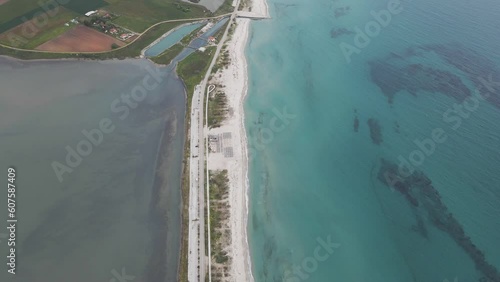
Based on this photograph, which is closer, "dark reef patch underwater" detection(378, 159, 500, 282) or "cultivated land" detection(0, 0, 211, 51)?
"dark reef patch underwater" detection(378, 159, 500, 282)

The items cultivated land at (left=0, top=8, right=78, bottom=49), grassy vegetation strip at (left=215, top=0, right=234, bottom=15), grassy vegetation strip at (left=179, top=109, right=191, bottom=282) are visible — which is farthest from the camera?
grassy vegetation strip at (left=215, top=0, right=234, bottom=15)

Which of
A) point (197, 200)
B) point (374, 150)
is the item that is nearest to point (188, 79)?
point (197, 200)

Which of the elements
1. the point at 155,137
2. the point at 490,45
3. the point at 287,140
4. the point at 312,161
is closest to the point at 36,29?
the point at 155,137

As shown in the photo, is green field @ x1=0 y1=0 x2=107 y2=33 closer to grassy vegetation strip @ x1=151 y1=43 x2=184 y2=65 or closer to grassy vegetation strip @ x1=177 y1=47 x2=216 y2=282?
grassy vegetation strip @ x1=151 y1=43 x2=184 y2=65

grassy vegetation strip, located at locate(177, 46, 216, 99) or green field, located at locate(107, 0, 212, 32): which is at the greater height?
green field, located at locate(107, 0, 212, 32)

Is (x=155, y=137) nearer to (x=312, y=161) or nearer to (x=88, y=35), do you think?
(x=312, y=161)

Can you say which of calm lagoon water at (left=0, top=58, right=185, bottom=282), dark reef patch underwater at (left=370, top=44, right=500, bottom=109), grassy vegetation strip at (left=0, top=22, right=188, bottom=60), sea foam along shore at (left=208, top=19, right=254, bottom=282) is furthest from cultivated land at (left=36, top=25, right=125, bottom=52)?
dark reef patch underwater at (left=370, top=44, right=500, bottom=109)

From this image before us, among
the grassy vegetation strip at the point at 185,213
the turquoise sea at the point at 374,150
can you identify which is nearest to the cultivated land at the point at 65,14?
the turquoise sea at the point at 374,150
